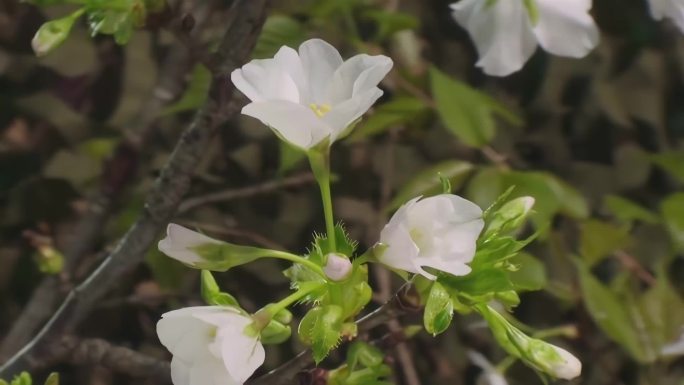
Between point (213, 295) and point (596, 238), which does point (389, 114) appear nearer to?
point (596, 238)

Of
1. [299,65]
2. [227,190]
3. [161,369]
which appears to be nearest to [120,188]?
[227,190]

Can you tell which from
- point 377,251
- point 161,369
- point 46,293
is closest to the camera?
point 377,251

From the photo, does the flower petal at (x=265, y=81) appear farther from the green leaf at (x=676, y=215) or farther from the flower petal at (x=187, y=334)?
the green leaf at (x=676, y=215)

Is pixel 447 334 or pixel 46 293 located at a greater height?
pixel 46 293

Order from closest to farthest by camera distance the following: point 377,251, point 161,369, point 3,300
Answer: point 377,251
point 161,369
point 3,300

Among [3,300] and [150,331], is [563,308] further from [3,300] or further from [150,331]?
[3,300]

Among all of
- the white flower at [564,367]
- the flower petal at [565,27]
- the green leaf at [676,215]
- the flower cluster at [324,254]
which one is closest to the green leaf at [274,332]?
the flower cluster at [324,254]

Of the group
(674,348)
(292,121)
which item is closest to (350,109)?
(292,121)
